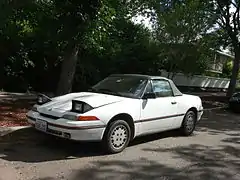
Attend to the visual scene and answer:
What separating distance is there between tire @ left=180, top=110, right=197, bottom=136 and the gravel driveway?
22 cm

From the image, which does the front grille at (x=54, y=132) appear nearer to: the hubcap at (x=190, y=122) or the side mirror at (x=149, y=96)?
the side mirror at (x=149, y=96)

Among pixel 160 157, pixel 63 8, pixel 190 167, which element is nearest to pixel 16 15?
pixel 63 8

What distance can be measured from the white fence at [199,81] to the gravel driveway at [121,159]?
14325 millimetres

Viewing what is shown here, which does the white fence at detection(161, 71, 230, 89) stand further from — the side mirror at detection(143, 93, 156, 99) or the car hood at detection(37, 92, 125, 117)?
the car hood at detection(37, 92, 125, 117)

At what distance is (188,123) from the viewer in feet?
26.8

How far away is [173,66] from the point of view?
18328mm

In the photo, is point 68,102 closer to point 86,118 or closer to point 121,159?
point 86,118

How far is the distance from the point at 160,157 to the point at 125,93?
1440 mm

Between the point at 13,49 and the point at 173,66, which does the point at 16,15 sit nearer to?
the point at 13,49

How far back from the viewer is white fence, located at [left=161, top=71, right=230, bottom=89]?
24719mm

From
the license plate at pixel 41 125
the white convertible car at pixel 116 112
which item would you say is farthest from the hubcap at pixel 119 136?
the license plate at pixel 41 125

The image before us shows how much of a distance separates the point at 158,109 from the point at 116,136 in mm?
1253

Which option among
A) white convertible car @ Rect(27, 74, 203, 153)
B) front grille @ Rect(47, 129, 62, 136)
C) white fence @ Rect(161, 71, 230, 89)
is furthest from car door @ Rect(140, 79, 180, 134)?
white fence @ Rect(161, 71, 230, 89)

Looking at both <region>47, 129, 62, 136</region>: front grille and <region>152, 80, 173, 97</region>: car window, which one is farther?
<region>152, 80, 173, 97</region>: car window
